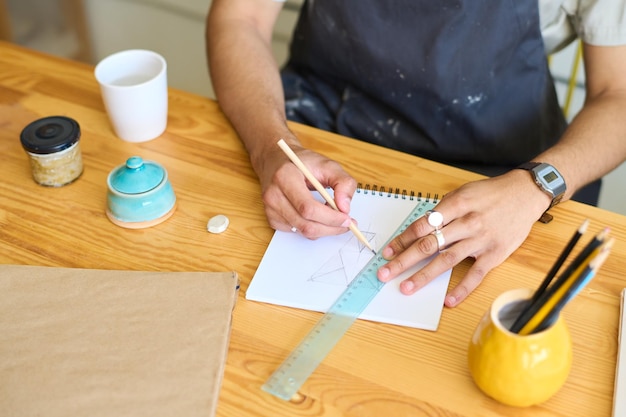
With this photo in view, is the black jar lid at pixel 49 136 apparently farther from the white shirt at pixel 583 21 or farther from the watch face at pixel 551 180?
the white shirt at pixel 583 21

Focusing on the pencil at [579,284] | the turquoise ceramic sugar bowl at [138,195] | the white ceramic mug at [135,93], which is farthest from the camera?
the white ceramic mug at [135,93]

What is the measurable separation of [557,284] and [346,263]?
30cm

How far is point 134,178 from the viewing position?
0.92 meters

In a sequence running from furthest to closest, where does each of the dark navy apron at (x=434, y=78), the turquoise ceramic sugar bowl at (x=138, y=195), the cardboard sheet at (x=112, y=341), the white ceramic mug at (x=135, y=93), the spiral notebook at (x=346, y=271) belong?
the dark navy apron at (x=434, y=78), the white ceramic mug at (x=135, y=93), the turquoise ceramic sugar bowl at (x=138, y=195), the spiral notebook at (x=346, y=271), the cardboard sheet at (x=112, y=341)

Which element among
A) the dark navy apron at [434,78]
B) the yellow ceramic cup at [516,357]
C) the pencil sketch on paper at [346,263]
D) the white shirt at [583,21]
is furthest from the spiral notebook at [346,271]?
the white shirt at [583,21]

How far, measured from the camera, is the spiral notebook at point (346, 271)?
0.80 m

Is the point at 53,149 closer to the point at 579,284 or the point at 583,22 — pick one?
the point at 579,284

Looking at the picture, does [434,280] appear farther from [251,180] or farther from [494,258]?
[251,180]

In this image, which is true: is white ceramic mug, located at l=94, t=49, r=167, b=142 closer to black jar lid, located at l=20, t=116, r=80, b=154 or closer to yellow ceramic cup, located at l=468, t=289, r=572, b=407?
black jar lid, located at l=20, t=116, r=80, b=154

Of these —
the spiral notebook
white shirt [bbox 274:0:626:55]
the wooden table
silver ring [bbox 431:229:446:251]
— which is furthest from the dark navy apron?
silver ring [bbox 431:229:446:251]

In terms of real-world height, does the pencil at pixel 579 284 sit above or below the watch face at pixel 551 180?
above

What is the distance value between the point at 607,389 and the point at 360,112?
694 mm

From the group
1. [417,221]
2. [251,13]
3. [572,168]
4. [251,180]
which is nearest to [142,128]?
[251,180]

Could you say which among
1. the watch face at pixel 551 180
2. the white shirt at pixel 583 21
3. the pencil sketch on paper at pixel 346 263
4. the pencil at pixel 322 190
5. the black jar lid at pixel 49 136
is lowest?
the black jar lid at pixel 49 136
